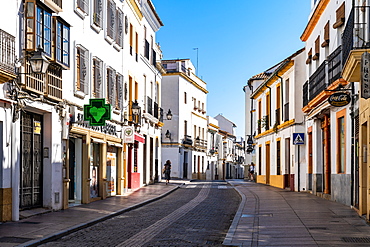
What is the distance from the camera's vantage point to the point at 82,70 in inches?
722

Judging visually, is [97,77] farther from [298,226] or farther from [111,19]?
[298,226]

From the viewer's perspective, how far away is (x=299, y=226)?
12125 millimetres

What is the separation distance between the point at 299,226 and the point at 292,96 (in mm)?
16421

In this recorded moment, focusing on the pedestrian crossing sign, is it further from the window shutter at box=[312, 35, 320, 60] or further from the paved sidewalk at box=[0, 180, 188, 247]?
the paved sidewalk at box=[0, 180, 188, 247]

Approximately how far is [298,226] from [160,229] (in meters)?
3.07

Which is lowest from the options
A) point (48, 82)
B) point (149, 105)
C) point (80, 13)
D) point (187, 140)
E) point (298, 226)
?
point (298, 226)

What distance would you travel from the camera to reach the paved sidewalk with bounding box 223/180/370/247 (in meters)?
10.1

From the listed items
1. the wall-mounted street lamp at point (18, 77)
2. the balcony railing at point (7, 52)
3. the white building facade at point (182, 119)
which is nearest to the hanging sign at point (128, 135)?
the wall-mounted street lamp at point (18, 77)

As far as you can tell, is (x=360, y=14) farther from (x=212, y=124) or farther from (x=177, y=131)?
(x=212, y=124)

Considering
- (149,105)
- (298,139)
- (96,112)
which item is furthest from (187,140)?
(96,112)

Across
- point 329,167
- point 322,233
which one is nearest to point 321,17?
point 329,167

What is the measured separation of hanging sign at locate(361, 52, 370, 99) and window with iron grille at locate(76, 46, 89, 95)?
1000 cm

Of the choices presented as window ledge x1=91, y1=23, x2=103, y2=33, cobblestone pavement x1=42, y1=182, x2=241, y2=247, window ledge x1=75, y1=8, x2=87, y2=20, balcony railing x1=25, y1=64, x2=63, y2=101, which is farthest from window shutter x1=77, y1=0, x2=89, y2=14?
cobblestone pavement x1=42, y1=182, x2=241, y2=247

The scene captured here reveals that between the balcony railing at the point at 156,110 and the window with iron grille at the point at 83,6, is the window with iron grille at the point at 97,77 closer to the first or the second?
the window with iron grille at the point at 83,6
